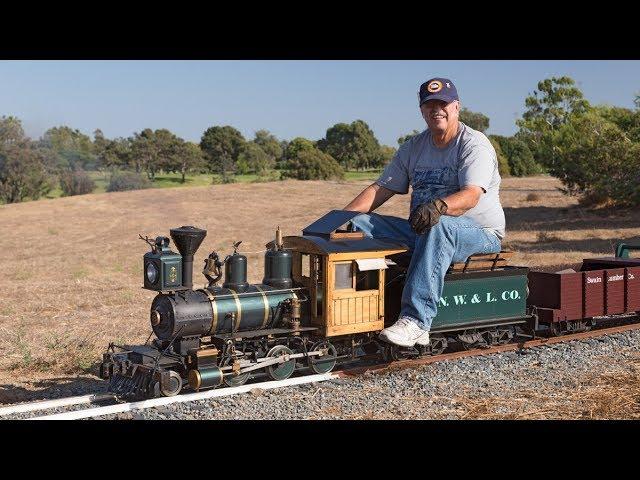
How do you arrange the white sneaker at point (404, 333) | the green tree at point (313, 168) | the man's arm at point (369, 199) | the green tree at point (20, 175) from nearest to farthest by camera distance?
the white sneaker at point (404, 333) < the man's arm at point (369, 199) < the green tree at point (20, 175) < the green tree at point (313, 168)

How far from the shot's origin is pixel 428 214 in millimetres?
8148

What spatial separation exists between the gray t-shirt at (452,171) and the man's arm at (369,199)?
0.26 ft

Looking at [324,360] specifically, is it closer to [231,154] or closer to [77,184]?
[77,184]

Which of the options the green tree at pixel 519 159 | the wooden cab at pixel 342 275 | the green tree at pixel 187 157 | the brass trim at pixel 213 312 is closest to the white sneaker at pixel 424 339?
the wooden cab at pixel 342 275

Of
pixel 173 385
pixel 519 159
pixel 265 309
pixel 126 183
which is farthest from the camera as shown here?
pixel 519 159

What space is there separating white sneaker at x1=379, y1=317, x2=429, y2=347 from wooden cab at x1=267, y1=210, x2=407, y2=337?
427 mm

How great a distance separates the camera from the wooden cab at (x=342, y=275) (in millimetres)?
8688

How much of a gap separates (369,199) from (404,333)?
5.96ft

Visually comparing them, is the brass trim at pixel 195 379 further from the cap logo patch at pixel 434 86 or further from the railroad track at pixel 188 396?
the cap logo patch at pixel 434 86

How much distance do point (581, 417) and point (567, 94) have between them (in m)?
74.8

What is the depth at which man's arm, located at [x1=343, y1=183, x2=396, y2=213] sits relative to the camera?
9477 millimetres

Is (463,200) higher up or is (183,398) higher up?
(463,200)

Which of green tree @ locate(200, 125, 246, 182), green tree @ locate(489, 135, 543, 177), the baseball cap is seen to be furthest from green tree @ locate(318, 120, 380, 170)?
the baseball cap

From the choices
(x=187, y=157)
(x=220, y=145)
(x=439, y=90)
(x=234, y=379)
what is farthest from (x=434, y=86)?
(x=220, y=145)
